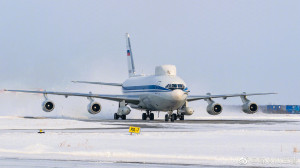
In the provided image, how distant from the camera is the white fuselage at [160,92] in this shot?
198ft

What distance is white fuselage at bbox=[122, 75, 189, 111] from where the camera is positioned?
198 feet

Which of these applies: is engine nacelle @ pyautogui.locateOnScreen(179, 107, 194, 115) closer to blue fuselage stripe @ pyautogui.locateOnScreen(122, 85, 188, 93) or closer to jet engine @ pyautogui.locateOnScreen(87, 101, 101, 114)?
blue fuselage stripe @ pyautogui.locateOnScreen(122, 85, 188, 93)

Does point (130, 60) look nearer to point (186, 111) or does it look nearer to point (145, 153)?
point (186, 111)

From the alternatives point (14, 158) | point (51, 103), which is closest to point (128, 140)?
point (14, 158)

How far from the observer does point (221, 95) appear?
2761 inches

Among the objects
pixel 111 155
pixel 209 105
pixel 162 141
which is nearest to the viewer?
pixel 111 155

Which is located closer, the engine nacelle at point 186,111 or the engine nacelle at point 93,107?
the engine nacelle at point 186,111

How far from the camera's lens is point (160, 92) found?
Answer: 62.1 metres

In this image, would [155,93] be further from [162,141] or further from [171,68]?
[162,141]

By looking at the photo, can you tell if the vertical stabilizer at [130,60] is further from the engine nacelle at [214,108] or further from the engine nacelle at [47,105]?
the engine nacelle at [47,105]

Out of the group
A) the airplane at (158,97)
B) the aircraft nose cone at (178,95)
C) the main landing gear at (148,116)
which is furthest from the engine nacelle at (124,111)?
the aircraft nose cone at (178,95)

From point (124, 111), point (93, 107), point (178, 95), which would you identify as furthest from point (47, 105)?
point (178, 95)

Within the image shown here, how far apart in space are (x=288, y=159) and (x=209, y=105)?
48662 mm

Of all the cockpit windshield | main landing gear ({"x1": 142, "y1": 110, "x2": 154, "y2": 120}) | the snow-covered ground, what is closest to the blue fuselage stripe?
the cockpit windshield
